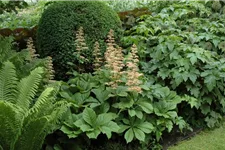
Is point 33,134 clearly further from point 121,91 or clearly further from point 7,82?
point 121,91

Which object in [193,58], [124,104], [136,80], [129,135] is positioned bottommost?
[129,135]

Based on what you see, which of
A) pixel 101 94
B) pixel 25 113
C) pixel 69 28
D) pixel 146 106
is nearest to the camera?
pixel 25 113

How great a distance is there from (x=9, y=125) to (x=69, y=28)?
6.76ft

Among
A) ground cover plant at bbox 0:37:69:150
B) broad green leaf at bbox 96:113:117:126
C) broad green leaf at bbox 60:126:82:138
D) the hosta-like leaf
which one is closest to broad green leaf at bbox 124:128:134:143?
the hosta-like leaf

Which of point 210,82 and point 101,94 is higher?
point 101,94

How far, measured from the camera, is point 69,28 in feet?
15.8

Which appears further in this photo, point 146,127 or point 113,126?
point 146,127

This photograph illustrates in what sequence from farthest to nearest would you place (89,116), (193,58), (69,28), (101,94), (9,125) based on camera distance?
(69,28) < (193,58) < (101,94) < (89,116) < (9,125)

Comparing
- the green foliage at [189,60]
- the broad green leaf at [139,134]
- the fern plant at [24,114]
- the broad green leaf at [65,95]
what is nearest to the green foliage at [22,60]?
the broad green leaf at [65,95]

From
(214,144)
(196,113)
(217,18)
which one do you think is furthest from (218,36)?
(214,144)

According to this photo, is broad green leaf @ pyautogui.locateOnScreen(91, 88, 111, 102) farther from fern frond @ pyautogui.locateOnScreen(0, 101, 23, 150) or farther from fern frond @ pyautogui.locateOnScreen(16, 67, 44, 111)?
fern frond @ pyautogui.locateOnScreen(0, 101, 23, 150)

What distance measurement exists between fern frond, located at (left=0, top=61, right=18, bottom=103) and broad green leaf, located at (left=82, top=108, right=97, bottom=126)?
0.74m

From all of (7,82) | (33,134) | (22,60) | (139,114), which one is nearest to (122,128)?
(139,114)

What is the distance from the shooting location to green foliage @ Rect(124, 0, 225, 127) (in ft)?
14.4
